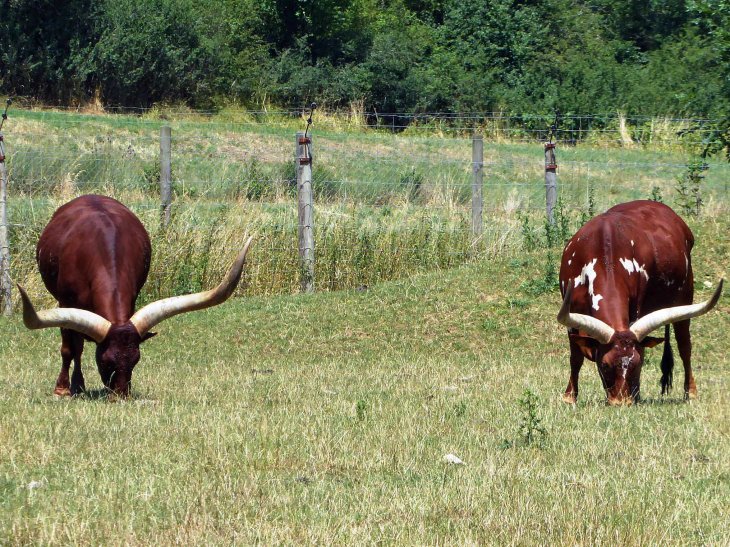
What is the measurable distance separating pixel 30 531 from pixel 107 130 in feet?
77.1

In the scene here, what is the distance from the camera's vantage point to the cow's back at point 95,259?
769 cm

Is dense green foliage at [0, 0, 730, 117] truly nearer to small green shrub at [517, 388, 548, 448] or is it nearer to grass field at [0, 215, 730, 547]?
grass field at [0, 215, 730, 547]

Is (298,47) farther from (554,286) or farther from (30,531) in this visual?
(30,531)

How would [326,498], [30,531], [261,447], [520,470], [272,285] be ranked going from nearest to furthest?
[30,531] → [326,498] → [520,470] → [261,447] → [272,285]

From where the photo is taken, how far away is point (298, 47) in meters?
39.0

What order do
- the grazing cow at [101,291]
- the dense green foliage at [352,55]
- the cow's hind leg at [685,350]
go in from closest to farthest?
the grazing cow at [101,291] → the cow's hind leg at [685,350] → the dense green foliage at [352,55]

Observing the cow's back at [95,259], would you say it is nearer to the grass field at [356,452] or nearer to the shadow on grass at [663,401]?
the grass field at [356,452]

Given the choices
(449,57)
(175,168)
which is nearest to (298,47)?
(449,57)

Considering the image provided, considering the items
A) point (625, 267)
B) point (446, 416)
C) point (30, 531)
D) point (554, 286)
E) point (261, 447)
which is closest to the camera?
point (30, 531)

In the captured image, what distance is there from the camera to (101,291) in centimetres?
767

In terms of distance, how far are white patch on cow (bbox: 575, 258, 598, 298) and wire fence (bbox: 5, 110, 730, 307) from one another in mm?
6000

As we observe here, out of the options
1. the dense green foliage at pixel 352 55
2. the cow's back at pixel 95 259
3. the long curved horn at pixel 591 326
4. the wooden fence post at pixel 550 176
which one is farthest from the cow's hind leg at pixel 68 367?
the dense green foliage at pixel 352 55

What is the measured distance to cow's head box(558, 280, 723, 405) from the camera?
700 cm

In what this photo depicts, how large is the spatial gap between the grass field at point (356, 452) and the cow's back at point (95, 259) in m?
0.82
